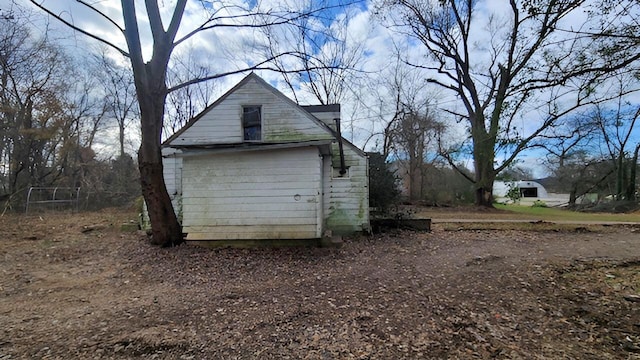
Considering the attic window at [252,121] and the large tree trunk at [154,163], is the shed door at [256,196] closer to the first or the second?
the large tree trunk at [154,163]

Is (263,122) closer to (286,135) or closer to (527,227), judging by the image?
(286,135)

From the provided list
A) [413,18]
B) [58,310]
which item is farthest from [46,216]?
[413,18]

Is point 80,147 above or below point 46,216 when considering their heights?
above

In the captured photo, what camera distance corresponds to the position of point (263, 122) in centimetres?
979

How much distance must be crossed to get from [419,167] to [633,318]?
81.6ft

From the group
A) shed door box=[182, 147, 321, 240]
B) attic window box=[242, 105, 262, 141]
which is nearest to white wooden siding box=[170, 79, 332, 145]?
attic window box=[242, 105, 262, 141]

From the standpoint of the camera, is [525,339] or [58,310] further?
[58,310]

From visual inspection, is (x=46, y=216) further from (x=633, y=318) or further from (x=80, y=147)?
(x=633, y=318)

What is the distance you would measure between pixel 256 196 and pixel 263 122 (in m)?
2.54

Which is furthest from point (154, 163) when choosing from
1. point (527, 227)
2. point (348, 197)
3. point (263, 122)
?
point (527, 227)

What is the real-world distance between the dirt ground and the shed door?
567mm

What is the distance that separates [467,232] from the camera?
462 inches

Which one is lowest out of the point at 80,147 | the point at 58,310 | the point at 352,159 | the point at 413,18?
the point at 58,310

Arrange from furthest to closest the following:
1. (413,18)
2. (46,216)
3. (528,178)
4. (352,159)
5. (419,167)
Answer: (528,178), (419,167), (413,18), (46,216), (352,159)
